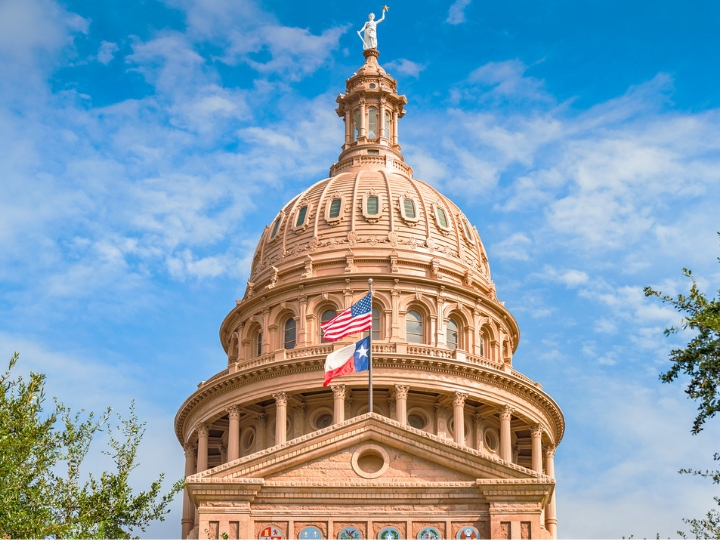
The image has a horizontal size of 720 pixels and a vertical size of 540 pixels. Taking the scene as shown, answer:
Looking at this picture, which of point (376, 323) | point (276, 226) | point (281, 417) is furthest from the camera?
point (276, 226)

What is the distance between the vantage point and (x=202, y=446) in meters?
77.2

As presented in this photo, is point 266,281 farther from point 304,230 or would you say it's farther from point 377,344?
point 377,344

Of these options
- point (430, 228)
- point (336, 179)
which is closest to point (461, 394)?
point (430, 228)

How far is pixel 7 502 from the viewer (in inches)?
1416

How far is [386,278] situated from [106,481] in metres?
40.2

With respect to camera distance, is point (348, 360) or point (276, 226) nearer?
point (348, 360)

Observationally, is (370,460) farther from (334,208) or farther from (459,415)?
(334,208)

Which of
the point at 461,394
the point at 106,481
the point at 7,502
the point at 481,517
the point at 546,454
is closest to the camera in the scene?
the point at 7,502

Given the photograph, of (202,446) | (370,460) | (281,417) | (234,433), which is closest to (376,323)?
(281,417)

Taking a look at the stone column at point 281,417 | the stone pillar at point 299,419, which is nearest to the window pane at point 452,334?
the stone pillar at point 299,419

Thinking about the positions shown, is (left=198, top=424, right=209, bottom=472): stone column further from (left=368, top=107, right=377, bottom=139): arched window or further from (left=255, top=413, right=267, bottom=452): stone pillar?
(left=368, top=107, right=377, bottom=139): arched window

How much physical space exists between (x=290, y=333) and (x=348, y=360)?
24579 mm

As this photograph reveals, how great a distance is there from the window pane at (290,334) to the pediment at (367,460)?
34.9 meters

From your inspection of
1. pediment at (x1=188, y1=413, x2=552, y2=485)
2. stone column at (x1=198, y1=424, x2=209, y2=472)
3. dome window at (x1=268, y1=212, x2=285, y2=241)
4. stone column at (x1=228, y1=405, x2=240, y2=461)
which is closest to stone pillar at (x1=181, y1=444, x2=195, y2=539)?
stone column at (x1=198, y1=424, x2=209, y2=472)
